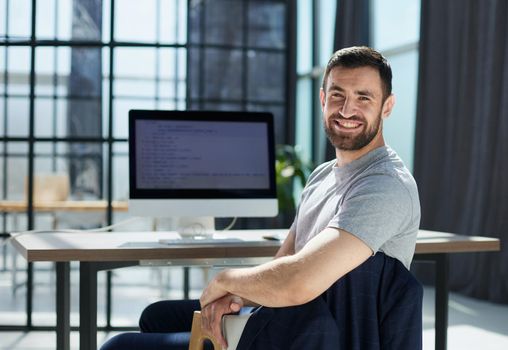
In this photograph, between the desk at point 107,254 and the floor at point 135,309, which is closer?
the desk at point 107,254

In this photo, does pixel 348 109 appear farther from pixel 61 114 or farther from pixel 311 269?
pixel 61 114

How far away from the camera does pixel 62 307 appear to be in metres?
2.12

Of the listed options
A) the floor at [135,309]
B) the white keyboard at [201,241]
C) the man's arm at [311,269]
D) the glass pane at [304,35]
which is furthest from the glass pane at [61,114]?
the glass pane at [304,35]

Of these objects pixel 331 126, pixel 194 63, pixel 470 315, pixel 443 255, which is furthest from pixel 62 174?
pixel 331 126

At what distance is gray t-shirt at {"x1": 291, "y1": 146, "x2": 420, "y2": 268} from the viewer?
Answer: 4.63 ft

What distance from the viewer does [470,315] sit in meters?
4.76

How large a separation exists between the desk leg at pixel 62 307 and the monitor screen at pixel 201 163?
1.28 feet

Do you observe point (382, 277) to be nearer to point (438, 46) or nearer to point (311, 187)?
point (311, 187)

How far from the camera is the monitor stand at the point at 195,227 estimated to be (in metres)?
2.54

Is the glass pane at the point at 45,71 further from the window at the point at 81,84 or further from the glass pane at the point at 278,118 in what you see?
the glass pane at the point at 278,118

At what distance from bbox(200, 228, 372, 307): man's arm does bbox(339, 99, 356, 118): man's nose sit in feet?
1.09

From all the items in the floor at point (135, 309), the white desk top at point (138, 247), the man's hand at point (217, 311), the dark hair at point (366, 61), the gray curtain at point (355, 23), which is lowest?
the floor at point (135, 309)

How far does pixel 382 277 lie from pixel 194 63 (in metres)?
5.19

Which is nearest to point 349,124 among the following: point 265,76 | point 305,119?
point 265,76
